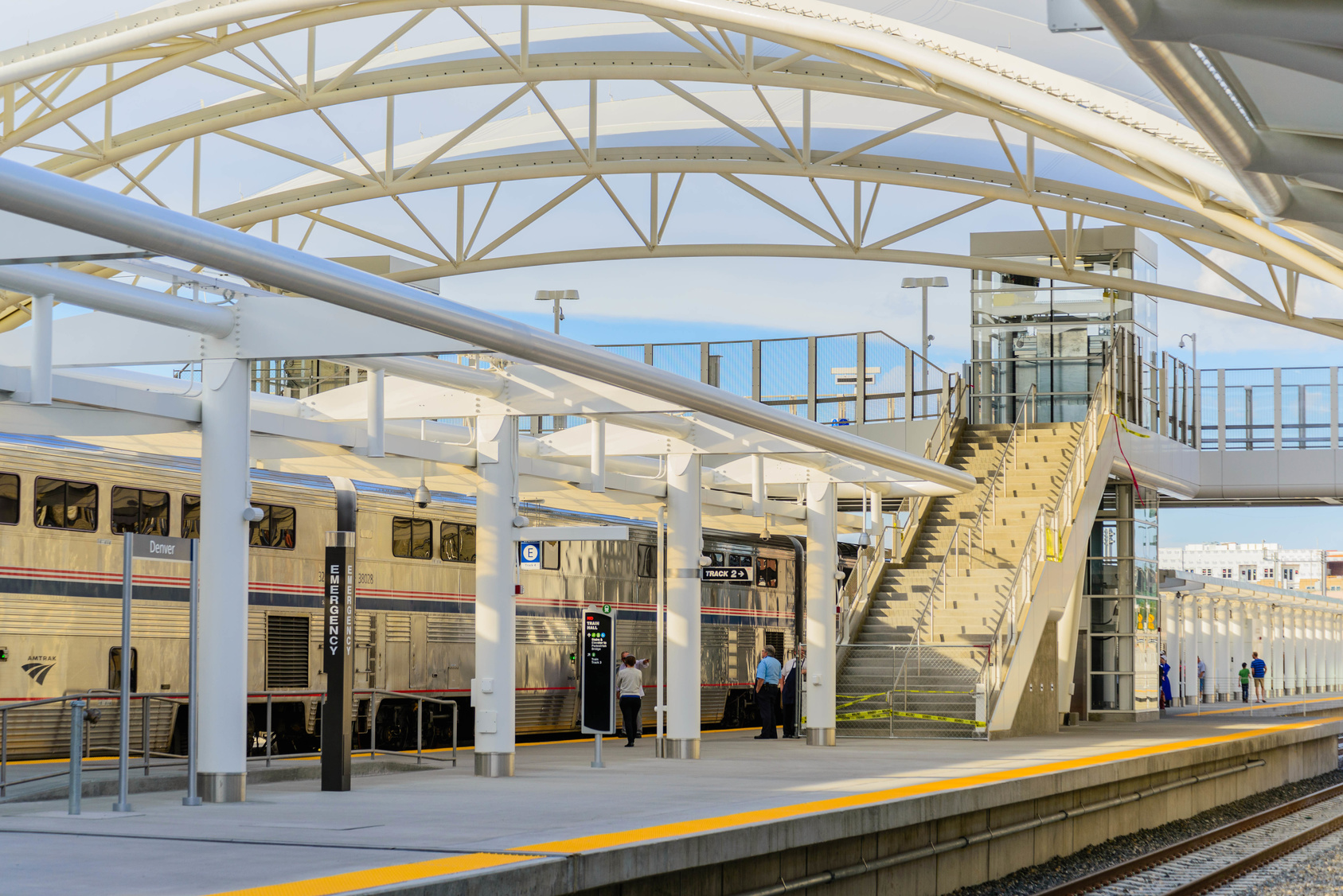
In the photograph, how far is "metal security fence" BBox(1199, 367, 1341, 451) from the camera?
129 feet

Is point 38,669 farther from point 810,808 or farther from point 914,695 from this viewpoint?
point 914,695

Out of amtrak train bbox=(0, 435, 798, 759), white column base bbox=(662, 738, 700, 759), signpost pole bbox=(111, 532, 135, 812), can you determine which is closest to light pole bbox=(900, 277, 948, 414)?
amtrak train bbox=(0, 435, 798, 759)

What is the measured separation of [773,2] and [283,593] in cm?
875

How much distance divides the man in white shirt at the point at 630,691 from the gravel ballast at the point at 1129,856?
23.7 feet

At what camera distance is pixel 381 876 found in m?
8.19

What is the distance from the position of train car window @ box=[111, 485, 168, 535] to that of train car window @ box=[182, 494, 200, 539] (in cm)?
23

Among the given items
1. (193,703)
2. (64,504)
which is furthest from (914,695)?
(193,703)

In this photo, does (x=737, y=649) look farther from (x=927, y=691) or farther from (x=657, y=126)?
(x=657, y=126)

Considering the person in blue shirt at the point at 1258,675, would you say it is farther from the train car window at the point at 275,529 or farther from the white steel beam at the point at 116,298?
the white steel beam at the point at 116,298

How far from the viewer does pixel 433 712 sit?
20.7 m

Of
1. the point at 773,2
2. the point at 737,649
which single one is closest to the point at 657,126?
the point at 773,2

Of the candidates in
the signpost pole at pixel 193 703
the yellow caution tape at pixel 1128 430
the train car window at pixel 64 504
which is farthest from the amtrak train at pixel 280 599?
the yellow caution tape at pixel 1128 430

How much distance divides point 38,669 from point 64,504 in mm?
1701

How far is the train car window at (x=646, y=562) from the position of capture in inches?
976
